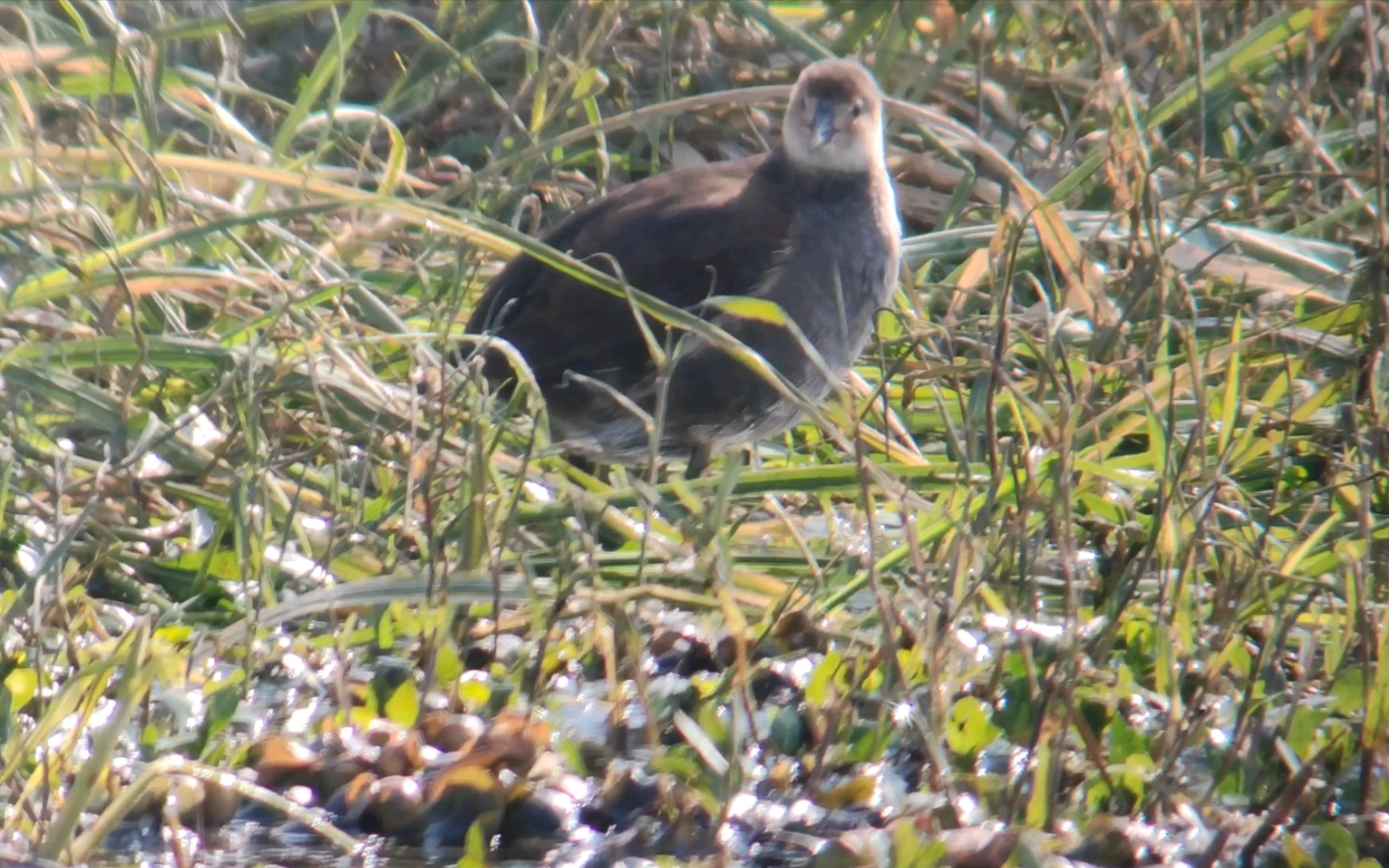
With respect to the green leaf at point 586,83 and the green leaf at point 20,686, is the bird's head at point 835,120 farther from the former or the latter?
the green leaf at point 20,686

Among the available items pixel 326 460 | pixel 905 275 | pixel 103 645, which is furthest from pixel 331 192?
pixel 905 275

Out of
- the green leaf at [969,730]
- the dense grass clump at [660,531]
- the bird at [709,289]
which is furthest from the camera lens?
the bird at [709,289]

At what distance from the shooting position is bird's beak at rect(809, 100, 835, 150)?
4217 millimetres

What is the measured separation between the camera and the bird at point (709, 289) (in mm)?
3996

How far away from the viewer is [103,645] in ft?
9.47

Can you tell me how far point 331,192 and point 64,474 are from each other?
77 centimetres

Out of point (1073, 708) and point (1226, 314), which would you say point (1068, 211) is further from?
point (1073, 708)

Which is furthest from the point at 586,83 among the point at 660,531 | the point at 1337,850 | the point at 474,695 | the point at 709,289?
the point at 1337,850

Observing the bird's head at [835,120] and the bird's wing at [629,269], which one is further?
the bird's head at [835,120]

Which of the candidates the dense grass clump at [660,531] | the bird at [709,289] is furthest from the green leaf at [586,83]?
the bird at [709,289]

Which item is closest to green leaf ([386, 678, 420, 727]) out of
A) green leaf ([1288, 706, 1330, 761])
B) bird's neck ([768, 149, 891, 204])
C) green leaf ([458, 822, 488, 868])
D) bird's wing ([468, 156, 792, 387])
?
green leaf ([458, 822, 488, 868])

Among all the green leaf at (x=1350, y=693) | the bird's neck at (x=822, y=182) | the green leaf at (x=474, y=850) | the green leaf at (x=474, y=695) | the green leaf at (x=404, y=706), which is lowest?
the green leaf at (x=474, y=695)

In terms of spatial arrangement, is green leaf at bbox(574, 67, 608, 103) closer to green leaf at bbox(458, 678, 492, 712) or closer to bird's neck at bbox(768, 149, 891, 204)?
bird's neck at bbox(768, 149, 891, 204)

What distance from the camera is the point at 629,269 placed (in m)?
3.96
